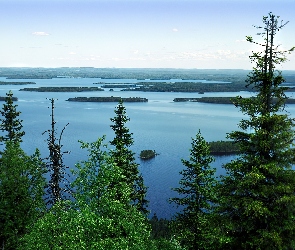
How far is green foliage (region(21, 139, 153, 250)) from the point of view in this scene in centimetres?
1348

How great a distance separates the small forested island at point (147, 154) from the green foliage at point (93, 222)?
8855cm

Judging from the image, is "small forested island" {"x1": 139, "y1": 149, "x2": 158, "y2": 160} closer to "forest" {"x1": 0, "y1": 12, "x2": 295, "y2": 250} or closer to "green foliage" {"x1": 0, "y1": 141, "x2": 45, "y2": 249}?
"green foliage" {"x1": 0, "y1": 141, "x2": 45, "y2": 249}

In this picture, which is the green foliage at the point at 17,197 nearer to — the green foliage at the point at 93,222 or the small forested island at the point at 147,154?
the green foliage at the point at 93,222

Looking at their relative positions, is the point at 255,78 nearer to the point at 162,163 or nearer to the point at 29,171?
the point at 29,171

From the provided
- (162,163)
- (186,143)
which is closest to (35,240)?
(162,163)

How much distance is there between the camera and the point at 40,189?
24.3 m

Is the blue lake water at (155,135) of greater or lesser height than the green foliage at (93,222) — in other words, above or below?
below

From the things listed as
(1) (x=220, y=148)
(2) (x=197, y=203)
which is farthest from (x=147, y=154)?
(2) (x=197, y=203)

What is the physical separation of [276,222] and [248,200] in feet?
5.50

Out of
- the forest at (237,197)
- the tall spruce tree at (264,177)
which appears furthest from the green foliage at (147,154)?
the tall spruce tree at (264,177)

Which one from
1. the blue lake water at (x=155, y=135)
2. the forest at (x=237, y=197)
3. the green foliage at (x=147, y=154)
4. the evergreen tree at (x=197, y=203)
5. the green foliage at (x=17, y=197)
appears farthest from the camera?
the green foliage at (x=147, y=154)

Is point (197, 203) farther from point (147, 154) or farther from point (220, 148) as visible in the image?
point (220, 148)

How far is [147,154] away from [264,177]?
90946mm

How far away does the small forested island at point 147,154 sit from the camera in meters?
106
